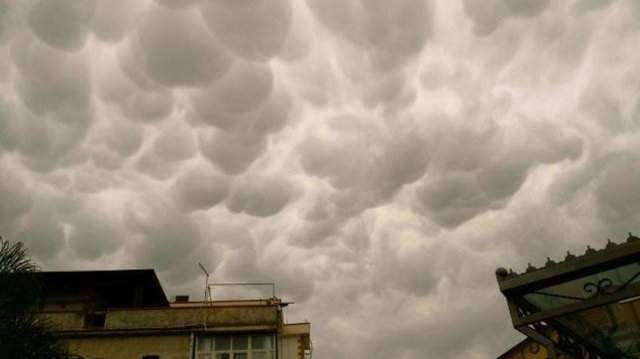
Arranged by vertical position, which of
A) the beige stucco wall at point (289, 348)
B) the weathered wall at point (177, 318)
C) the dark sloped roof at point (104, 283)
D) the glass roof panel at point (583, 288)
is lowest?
the glass roof panel at point (583, 288)

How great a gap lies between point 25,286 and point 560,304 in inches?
636

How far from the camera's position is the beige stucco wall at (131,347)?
2316 centimetres

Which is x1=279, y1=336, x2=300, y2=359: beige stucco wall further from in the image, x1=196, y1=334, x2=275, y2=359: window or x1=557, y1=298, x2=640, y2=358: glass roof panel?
x1=557, y1=298, x2=640, y2=358: glass roof panel

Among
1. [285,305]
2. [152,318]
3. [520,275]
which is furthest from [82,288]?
[520,275]

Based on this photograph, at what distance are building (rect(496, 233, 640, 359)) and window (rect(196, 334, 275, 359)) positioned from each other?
19.0 m

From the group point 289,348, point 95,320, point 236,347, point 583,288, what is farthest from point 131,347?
point 583,288

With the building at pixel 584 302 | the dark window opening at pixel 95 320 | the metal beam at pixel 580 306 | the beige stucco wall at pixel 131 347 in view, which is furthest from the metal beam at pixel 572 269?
the dark window opening at pixel 95 320

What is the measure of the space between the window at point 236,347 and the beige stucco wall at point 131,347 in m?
0.86

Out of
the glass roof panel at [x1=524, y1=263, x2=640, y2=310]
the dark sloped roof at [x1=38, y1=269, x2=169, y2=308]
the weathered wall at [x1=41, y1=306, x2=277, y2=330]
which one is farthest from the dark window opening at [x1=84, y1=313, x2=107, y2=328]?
the glass roof panel at [x1=524, y1=263, x2=640, y2=310]

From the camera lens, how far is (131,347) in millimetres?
23359

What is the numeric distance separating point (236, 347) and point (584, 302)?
2038cm

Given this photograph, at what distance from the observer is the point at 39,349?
14930 millimetres

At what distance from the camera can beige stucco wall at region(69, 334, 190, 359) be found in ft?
76.0

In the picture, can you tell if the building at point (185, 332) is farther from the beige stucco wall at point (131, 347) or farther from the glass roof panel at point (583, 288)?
the glass roof panel at point (583, 288)
